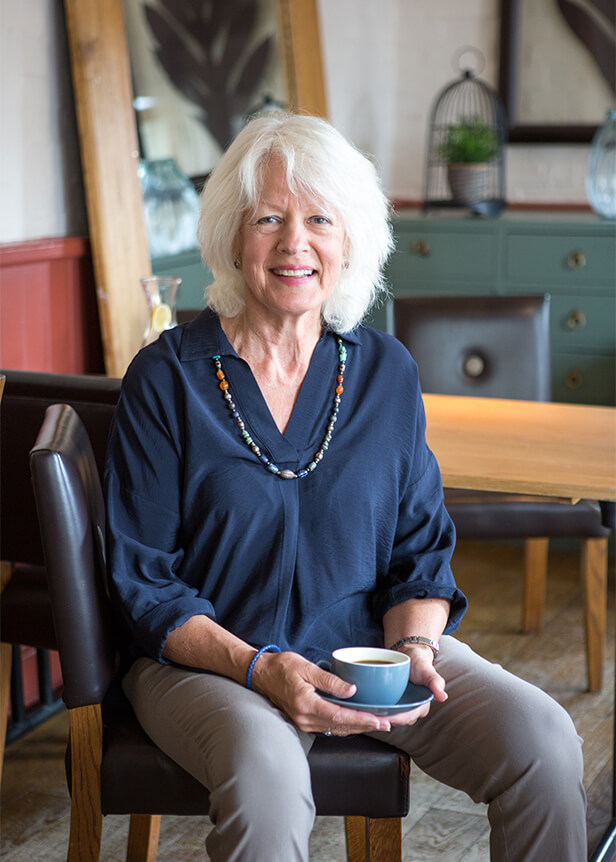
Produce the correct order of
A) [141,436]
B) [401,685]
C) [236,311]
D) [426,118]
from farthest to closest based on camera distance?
[426,118], [236,311], [141,436], [401,685]

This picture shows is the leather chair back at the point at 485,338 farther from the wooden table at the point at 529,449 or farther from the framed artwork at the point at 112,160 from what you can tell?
the framed artwork at the point at 112,160

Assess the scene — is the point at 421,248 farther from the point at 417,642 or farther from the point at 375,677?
the point at 375,677

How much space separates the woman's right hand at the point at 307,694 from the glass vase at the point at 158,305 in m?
1.05

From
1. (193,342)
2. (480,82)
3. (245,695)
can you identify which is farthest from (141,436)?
(480,82)

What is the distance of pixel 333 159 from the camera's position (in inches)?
66.4

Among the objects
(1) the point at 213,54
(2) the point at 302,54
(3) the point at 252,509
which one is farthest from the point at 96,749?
(2) the point at 302,54

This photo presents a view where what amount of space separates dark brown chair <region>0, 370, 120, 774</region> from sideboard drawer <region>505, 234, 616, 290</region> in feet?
6.95

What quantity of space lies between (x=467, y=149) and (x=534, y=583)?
1628mm

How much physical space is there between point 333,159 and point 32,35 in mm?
1246

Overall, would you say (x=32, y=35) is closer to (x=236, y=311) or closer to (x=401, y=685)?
(x=236, y=311)

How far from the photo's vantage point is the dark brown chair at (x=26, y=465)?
2.01 m

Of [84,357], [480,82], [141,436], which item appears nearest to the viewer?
[141,436]

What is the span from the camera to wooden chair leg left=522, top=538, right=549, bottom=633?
3.12m

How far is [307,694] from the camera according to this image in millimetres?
1452
